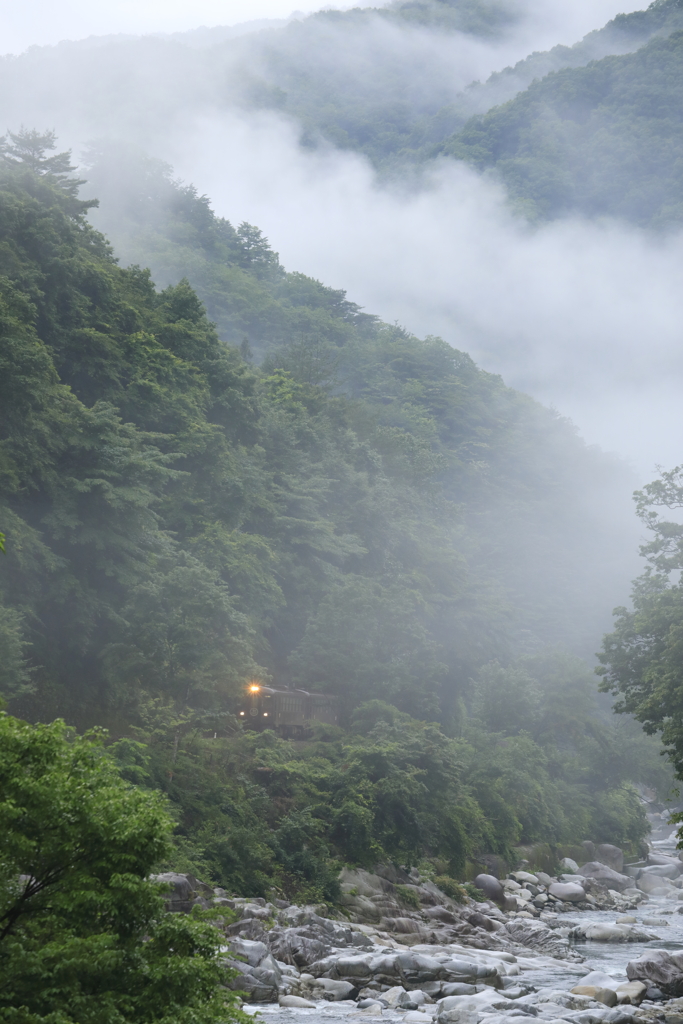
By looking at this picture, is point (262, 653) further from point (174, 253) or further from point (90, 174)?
point (90, 174)

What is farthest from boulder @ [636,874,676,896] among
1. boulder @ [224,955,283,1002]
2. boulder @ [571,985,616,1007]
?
boulder @ [224,955,283,1002]

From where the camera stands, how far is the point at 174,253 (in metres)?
82.3

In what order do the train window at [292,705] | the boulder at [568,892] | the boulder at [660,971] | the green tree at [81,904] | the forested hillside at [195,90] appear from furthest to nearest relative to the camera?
the forested hillside at [195,90] → the train window at [292,705] → the boulder at [568,892] → the boulder at [660,971] → the green tree at [81,904]

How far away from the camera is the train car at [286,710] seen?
1368 inches

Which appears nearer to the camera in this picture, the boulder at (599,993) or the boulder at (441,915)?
the boulder at (599,993)

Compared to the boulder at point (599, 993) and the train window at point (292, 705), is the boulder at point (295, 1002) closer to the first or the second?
the boulder at point (599, 993)

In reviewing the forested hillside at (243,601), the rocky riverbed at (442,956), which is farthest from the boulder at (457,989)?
the forested hillside at (243,601)

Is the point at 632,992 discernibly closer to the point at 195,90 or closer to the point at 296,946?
the point at 296,946

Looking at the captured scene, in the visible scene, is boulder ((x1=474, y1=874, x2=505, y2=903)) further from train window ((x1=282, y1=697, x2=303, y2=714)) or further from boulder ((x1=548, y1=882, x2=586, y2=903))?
train window ((x1=282, y1=697, x2=303, y2=714))

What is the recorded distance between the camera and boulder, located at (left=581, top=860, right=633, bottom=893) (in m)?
36.6

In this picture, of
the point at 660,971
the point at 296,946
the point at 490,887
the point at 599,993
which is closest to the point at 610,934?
the point at 490,887

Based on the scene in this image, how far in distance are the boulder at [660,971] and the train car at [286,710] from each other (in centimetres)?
1834

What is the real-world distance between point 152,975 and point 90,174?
92692mm

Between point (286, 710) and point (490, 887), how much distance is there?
11.2 m
